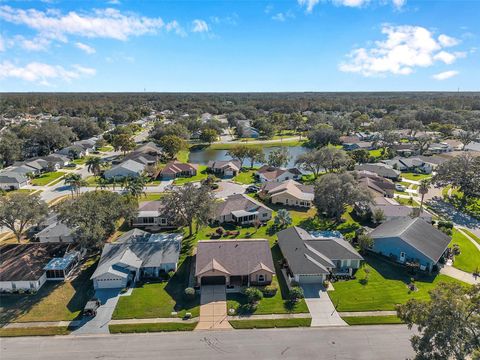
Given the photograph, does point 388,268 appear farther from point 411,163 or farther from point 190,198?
point 411,163

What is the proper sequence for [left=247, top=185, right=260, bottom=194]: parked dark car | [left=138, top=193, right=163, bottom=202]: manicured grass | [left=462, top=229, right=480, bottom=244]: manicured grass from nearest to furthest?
[left=462, top=229, right=480, bottom=244]: manicured grass → [left=138, top=193, right=163, bottom=202]: manicured grass → [left=247, top=185, right=260, bottom=194]: parked dark car

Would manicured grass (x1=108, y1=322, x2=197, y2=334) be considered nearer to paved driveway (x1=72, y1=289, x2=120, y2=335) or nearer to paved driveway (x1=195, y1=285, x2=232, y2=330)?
paved driveway (x1=72, y1=289, x2=120, y2=335)

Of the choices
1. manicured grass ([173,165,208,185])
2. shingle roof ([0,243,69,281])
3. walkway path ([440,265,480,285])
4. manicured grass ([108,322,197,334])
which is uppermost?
shingle roof ([0,243,69,281])

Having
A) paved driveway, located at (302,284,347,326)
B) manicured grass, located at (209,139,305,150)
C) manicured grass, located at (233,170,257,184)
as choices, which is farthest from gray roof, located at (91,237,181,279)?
manicured grass, located at (209,139,305,150)

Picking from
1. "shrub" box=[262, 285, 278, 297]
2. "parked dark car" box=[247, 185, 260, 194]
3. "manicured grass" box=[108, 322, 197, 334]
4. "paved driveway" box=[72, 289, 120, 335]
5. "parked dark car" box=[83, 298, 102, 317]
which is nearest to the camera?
"manicured grass" box=[108, 322, 197, 334]

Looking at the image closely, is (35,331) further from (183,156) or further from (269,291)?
(183,156)

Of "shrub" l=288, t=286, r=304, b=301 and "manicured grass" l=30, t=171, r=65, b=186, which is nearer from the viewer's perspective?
"shrub" l=288, t=286, r=304, b=301

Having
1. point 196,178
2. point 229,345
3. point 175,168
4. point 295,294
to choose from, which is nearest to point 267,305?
point 295,294

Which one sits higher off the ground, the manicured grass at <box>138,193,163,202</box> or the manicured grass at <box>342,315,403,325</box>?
the manicured grass at <box>138,193,163,202</box>
